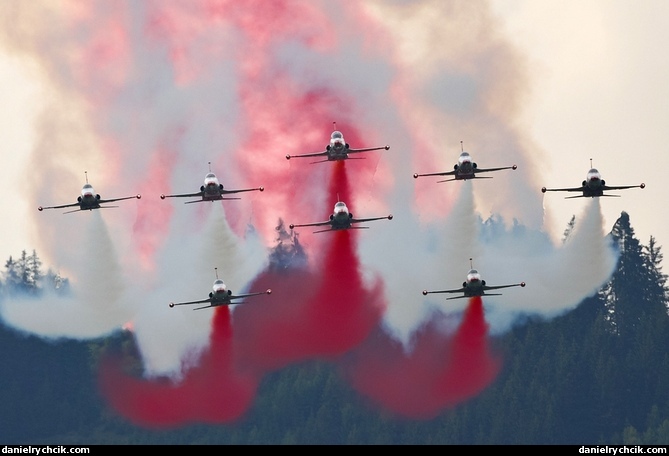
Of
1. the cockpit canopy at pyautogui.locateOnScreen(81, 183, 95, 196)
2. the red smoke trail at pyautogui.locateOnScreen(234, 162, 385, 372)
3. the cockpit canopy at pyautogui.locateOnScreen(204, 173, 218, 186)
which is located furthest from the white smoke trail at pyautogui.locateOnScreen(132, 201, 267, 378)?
the cockpit canopy at pyautogui.locateOnScreen(81, 183, 95, 196)

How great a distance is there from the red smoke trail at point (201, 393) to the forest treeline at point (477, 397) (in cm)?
316

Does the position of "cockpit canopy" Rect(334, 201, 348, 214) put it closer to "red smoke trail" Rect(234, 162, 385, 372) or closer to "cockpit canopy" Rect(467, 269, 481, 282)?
"cockpit canopy" Rect(467, 269, 481, 282)

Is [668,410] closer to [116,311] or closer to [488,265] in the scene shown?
[488,265]

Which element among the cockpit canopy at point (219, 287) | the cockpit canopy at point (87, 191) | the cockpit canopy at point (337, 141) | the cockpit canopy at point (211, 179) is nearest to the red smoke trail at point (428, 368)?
the cockpit canopy at point (337, 141)

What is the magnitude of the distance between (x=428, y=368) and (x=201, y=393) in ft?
54.8

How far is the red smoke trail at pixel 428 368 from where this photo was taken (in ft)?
518

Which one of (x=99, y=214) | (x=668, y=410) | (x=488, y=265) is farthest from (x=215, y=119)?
(x=668, y=410)

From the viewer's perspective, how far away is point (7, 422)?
193000 mm

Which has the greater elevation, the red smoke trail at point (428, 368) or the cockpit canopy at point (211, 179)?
the cockpit canopy at point (211, 179)

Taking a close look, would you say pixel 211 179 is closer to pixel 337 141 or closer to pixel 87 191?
pixel 87 191

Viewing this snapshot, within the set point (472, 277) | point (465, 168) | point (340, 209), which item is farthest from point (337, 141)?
point (472, 277)

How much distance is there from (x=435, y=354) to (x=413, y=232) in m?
9.39

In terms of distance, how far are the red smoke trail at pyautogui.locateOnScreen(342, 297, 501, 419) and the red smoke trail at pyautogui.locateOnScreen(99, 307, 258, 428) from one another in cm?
914

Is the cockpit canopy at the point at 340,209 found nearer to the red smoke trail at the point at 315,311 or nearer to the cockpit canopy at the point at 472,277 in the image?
the cockpit canopy at the point at 472,277
